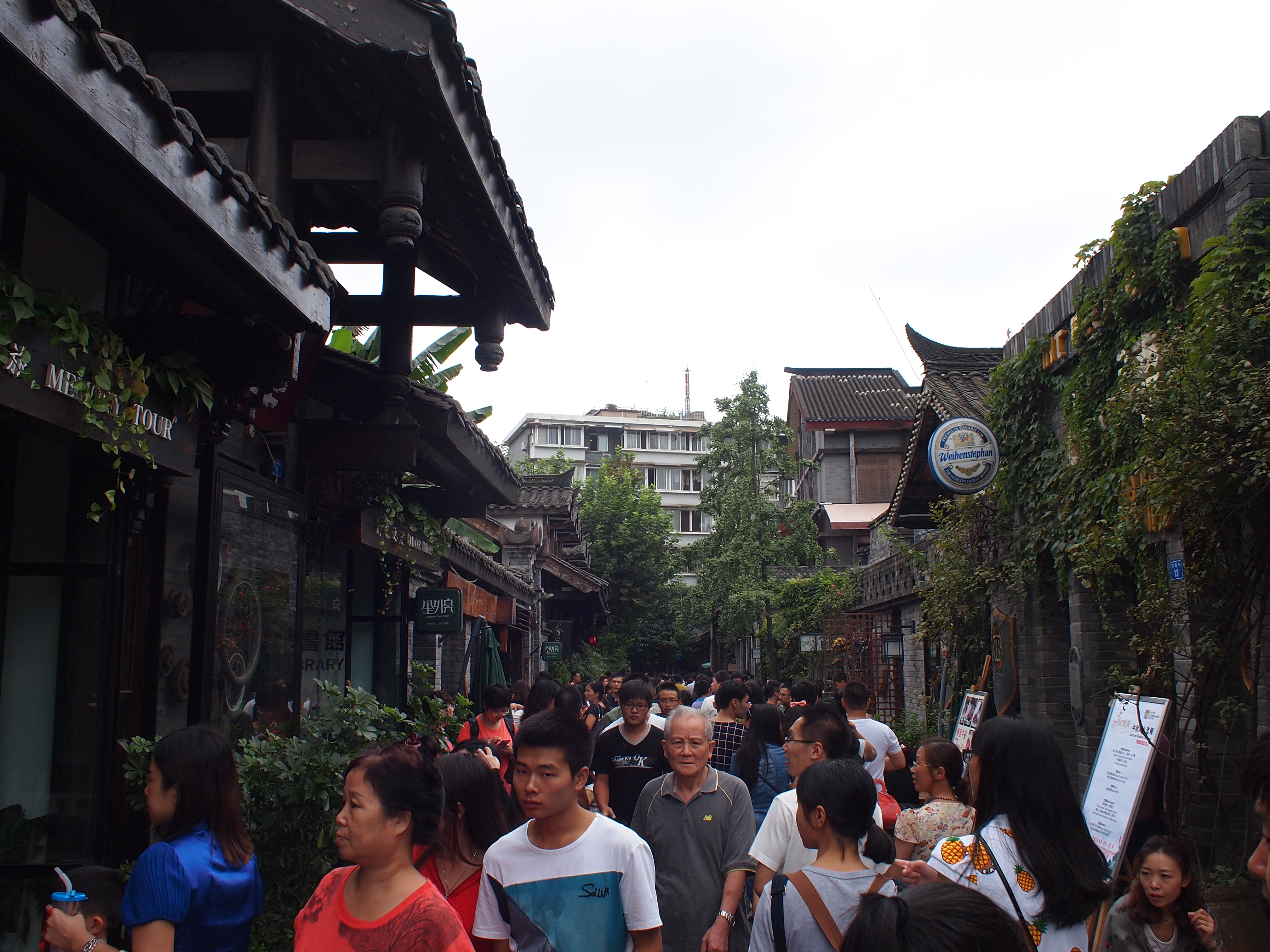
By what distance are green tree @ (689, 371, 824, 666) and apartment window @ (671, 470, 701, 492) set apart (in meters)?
38.3

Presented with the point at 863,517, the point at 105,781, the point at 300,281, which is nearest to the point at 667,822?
the point at 105,781

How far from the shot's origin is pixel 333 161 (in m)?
6.14

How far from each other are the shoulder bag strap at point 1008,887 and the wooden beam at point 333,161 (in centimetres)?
485

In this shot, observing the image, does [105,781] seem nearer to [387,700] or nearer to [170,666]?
[170,666]

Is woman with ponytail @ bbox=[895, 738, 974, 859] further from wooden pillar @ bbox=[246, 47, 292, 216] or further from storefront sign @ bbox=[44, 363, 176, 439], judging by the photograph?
wooden pillar @ bbox=[246, 47, 292, 216]

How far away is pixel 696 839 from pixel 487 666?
1122cm

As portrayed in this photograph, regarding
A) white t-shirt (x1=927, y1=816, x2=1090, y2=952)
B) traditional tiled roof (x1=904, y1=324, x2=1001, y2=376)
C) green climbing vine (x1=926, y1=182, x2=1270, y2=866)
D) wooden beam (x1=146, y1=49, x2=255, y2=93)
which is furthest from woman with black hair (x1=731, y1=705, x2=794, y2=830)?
traditional tiled roof (x1=904, y1=324, x2=1001, y2=376)

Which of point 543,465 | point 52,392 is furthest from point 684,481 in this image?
point 52,392

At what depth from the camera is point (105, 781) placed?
4.89 m

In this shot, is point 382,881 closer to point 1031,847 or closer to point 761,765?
point 1031,847

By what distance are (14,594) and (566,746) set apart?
333cm

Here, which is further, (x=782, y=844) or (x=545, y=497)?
(x=545, y=497)

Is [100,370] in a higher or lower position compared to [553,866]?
higher

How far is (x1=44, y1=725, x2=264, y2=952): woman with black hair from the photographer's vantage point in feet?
Result: 9.77
